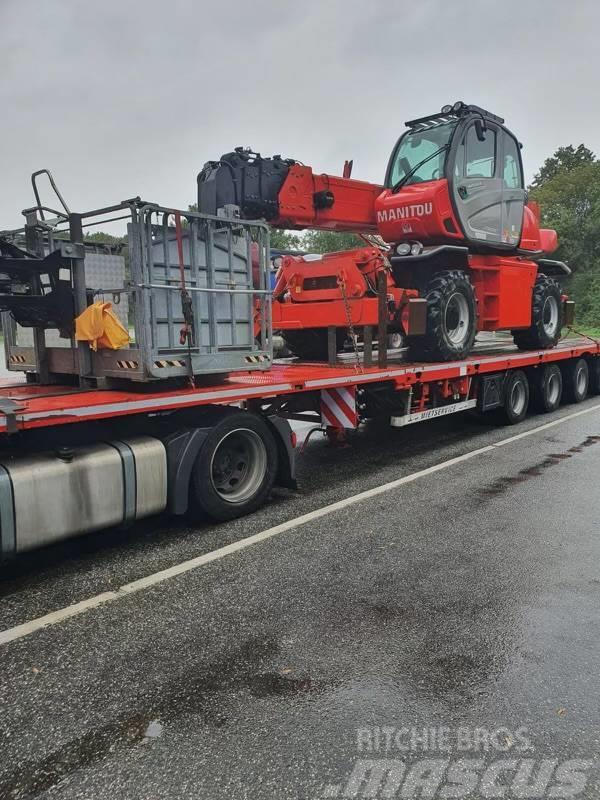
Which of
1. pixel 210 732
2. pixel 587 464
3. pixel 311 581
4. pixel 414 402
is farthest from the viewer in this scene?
pixel 414 402

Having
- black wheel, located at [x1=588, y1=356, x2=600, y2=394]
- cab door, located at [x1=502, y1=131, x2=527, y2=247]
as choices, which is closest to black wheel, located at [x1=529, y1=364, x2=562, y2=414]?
black wheel, located at [x1=588, y1=356, x2=600, y2=394]

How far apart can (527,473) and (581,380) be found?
6.48m

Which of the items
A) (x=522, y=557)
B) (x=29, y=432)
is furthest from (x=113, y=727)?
(x=522, y=557)

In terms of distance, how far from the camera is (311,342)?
9898mm

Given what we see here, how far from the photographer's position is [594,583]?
14.2ft

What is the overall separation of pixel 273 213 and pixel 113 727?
6435 millimetres

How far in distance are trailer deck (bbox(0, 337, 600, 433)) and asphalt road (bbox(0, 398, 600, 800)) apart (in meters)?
1.11

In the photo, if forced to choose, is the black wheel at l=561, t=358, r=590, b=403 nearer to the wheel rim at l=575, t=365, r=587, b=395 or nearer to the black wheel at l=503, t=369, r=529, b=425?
the wheel rim at l=575, t=365, r=587, b=395

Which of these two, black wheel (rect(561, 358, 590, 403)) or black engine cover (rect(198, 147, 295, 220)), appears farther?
black wheel (rect(561, 358, 590, 403))

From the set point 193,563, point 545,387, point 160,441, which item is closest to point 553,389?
point 545,387

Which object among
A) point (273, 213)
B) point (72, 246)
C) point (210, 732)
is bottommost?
point (210, 732)

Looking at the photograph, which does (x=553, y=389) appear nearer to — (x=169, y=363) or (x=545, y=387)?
(x=545, y=387)

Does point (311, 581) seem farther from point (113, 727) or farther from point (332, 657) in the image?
point (113, 727)

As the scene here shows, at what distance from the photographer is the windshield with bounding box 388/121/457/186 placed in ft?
29.2
